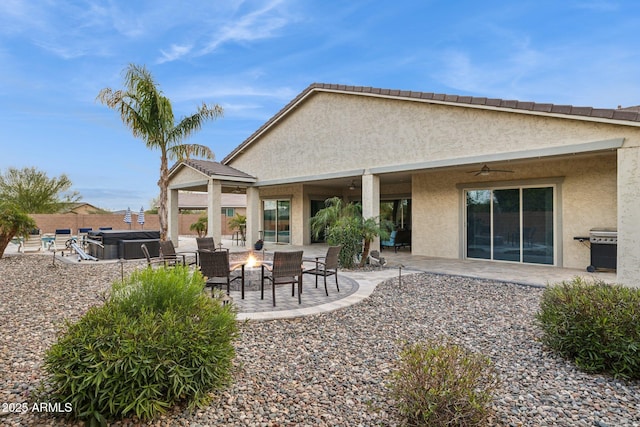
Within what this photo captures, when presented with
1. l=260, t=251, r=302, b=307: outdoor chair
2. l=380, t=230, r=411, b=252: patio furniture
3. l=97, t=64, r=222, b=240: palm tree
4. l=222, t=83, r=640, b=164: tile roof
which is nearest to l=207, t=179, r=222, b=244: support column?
l=97, t=64, r=222, b=240: palm tree

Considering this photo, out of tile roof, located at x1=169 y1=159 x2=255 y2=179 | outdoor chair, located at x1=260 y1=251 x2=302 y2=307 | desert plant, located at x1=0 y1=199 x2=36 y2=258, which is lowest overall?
outdoor chair, located at x1=260 y1=251 x2=302 y2=307

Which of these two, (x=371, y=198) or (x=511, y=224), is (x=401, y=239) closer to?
(x=371, y=198)

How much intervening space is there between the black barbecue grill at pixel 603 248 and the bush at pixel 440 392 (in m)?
9.14

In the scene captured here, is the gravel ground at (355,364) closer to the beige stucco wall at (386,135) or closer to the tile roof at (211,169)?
the beige stucco wall at (386,135)

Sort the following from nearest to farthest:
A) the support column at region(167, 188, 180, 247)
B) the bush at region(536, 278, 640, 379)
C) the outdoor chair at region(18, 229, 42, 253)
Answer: the bush at region(536, 278, 640, 379) < the outdoor chair at region(18, 229, 42, 253) < the support column at region(167, 188, 180, 247)

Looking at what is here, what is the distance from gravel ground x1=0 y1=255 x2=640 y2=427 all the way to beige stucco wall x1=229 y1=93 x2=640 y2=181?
13.9 feet

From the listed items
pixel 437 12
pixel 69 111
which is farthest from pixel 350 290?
pixel 69 111

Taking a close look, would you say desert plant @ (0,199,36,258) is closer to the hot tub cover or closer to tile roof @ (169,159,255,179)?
the hot tub cover

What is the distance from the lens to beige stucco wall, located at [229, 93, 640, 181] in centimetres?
905

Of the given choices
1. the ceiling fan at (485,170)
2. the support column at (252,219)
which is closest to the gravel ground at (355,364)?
the ceiling fan at (485,170)

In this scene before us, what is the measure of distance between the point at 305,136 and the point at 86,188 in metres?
31.0

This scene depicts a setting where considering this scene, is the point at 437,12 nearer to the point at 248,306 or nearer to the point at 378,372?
the point at 248,306

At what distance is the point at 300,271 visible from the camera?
677 cm

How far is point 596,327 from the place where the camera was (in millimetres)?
3852
